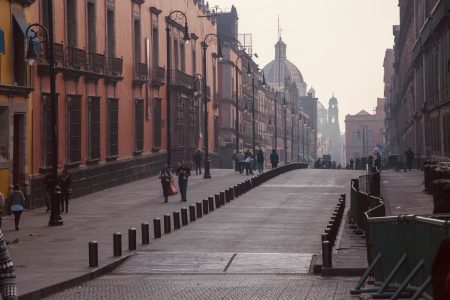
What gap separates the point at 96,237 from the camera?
83.9ft

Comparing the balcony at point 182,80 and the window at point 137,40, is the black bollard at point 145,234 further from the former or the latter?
the balcony at point 182,80

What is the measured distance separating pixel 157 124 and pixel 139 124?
480 centimetres

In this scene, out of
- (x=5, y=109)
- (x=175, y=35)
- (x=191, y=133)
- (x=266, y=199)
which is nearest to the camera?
(x=5, y=109)

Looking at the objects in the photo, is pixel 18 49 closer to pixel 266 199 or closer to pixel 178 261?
pixel 266 199

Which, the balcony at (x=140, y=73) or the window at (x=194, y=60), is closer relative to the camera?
the balcony at (x=140, y=73)

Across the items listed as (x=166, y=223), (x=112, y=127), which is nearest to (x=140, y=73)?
(x=112, y=127)

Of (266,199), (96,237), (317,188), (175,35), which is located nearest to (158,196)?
(266,199)

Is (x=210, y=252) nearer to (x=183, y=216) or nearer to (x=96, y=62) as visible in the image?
(x=183, y=216)

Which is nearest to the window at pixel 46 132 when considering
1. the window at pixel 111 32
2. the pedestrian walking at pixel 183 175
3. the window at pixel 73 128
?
the window at pixel 73 128

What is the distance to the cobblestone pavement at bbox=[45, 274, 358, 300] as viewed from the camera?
15.3 meters

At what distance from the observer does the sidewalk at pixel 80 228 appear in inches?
725

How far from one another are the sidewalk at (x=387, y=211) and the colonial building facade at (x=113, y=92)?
448 inches

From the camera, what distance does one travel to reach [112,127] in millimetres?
48406

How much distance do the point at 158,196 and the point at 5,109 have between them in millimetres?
9427
